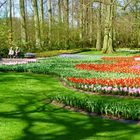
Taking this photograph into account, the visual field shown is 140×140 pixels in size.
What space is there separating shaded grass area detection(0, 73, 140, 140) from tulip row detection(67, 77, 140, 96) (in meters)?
1.73

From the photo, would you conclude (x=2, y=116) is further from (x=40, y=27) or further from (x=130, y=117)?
(x=40, y=27)

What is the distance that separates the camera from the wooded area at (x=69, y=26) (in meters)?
37.4

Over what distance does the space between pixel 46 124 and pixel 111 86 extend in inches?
200

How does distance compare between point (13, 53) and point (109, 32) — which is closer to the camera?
point (13, 53)

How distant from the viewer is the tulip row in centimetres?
1222

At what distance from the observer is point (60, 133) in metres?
7.62

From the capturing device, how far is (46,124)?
8328 mm

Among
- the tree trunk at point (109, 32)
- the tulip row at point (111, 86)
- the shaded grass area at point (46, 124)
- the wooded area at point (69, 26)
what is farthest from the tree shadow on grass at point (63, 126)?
the tree trunk at point (109, 32)

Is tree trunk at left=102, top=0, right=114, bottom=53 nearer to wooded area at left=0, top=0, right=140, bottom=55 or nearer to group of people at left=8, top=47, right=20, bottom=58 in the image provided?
wooded area at left=0, top=0, right=140, bottom=55

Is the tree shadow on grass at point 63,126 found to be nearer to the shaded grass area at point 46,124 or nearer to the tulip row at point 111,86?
the shaded grass area at point 46,124

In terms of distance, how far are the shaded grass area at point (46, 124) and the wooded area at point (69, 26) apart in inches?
787

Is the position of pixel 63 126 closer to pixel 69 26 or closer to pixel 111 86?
pixel 111 86

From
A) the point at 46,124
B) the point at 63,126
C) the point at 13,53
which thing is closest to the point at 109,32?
the point at 13,53

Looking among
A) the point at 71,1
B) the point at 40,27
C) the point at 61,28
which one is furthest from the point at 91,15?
the point at 40,27
